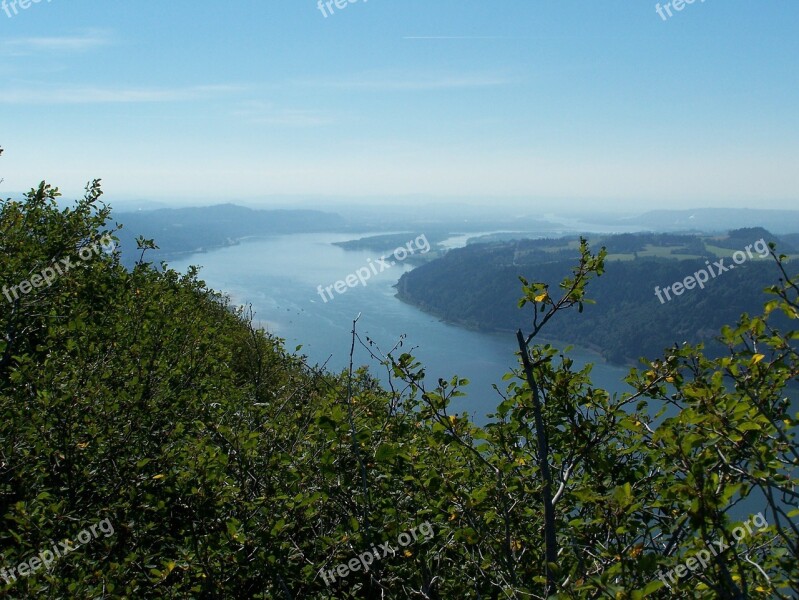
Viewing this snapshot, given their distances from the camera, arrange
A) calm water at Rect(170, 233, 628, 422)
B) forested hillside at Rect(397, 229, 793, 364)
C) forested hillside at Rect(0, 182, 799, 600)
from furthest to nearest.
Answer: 1. forested hillside at Rect(397, 229, 793, 364)
2. calm water at Rect(170, 233, 628, 422)
3. forested hillside at Rect(0, 182, 799, 600)

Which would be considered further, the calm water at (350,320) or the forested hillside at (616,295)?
the forested hillside at (616,295)

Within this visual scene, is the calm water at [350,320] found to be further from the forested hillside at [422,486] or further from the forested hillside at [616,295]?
the forested hillside at [422,486]

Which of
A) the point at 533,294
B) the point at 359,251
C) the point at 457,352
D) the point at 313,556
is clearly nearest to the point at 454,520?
the point at 313,556

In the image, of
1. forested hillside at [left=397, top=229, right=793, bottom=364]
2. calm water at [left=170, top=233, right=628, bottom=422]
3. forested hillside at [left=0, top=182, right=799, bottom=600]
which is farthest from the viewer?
forested hillside at [left=397, top=229, right=793, bottom=364]

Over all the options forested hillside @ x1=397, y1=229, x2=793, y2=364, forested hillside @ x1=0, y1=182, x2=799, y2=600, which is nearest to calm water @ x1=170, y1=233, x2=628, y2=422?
forested hillside @ x1=397, y1=229, x2=793, y2=364

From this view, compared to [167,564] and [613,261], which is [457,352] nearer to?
[613,261]

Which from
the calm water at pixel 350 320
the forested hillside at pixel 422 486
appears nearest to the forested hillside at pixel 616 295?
the calm water at pixel 350 320

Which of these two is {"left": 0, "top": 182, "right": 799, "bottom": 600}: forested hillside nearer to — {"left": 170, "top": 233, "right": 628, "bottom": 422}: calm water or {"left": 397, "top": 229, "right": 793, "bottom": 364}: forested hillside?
{"left": 170, "top": 233, "right": 628, "bottom": 422}: calm water
